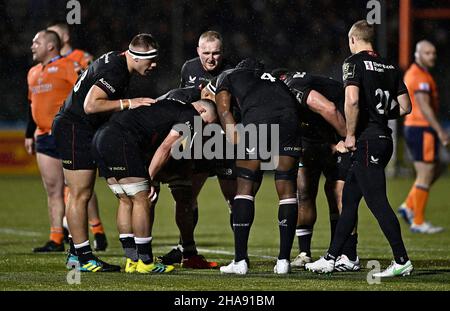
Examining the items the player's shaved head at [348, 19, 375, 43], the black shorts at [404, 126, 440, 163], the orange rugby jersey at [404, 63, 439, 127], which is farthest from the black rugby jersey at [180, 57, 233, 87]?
the black shorts at [404, 126, 440, 163]

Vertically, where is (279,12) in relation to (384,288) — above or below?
above

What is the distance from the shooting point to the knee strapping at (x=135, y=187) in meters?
8.94

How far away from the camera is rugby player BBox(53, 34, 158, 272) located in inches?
358

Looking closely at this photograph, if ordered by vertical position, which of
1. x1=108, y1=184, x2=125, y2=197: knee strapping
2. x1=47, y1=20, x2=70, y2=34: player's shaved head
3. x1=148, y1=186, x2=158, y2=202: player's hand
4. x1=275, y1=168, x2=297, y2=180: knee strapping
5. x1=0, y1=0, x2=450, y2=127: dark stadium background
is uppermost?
x1=0, y1=0, x2=450, y2=127: dark stadium background

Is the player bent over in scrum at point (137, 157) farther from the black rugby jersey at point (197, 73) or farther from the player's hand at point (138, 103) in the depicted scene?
the black rugby jersey at point (197, 73)

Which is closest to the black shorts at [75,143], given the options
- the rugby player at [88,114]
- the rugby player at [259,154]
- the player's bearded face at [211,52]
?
the rugby player at [88,114]

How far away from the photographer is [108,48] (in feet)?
76.1

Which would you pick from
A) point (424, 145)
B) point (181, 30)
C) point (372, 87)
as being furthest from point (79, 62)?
point (181, 30)

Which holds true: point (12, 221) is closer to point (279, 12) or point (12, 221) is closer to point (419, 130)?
point (419, 130)

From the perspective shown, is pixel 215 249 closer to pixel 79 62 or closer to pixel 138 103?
pixel 79 62

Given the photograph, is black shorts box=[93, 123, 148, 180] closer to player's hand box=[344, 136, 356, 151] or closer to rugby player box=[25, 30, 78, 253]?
player's hand box=[344, 136, 356, 151]
